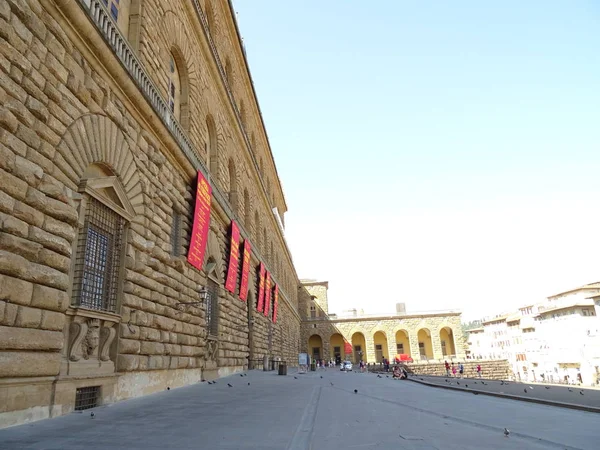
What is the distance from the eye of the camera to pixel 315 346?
176 ft

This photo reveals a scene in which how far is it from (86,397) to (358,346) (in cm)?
5074

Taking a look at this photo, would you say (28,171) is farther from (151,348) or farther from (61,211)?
(151,348)

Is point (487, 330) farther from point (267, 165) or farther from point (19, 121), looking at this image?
point (19, 121)

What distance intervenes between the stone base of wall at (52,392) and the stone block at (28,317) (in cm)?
56

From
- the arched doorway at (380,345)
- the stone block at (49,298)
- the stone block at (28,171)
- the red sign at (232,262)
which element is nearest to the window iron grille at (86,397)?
the stone block at (49,298)

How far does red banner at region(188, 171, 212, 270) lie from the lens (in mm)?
10160

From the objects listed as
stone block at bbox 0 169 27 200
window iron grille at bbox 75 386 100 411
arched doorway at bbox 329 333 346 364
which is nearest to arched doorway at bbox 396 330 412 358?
arched doorway at bbox 329 333 346 364

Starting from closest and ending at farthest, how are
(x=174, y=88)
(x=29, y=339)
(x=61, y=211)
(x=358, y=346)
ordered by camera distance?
(x=29, y=339) → (x=61, y=211) → (x=174, y=88) → (x=358, y=346)

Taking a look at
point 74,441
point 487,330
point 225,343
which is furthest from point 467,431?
point 487,330

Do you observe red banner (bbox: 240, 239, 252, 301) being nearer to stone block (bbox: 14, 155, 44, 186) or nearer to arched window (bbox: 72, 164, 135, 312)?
arched window (bbox: 72, 164, 135, 312)

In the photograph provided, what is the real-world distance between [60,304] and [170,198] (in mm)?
4494

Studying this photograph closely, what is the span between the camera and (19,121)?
4.71 m

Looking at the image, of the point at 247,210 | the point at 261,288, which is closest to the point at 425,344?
the point at 261,288

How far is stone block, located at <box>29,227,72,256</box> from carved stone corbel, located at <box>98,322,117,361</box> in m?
1.61
